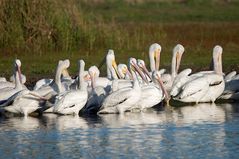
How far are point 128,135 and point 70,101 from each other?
221 centimetres

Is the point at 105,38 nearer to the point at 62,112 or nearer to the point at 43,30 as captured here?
the point at 43,30

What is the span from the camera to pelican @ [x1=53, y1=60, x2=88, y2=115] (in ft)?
51.9

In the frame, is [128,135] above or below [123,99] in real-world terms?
below

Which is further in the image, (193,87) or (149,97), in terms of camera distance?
(193,87)

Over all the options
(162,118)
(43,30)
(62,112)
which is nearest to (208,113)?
(162,118)

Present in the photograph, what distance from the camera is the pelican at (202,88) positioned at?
17.1 m

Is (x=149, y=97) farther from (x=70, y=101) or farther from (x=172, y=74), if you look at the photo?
(x=172, y=74)

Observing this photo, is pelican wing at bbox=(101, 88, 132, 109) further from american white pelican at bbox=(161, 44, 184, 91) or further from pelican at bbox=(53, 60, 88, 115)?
american white pelican at bbox=(161, 44, 184, 91)

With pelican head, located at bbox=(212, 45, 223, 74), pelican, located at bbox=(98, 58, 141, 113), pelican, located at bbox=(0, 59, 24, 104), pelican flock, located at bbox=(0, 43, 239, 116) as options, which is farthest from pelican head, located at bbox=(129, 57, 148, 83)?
pelican, located at bbox=(0, 59, 24, 104)

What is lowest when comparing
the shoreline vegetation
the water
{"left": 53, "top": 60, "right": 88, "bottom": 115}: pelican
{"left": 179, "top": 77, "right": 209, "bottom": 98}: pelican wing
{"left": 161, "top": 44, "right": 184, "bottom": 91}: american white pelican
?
the water

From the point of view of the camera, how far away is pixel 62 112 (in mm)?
16000

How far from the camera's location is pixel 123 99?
52.3ft

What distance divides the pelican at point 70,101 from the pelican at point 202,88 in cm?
188

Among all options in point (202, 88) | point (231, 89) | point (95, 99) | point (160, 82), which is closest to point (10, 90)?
point (95, 99)
